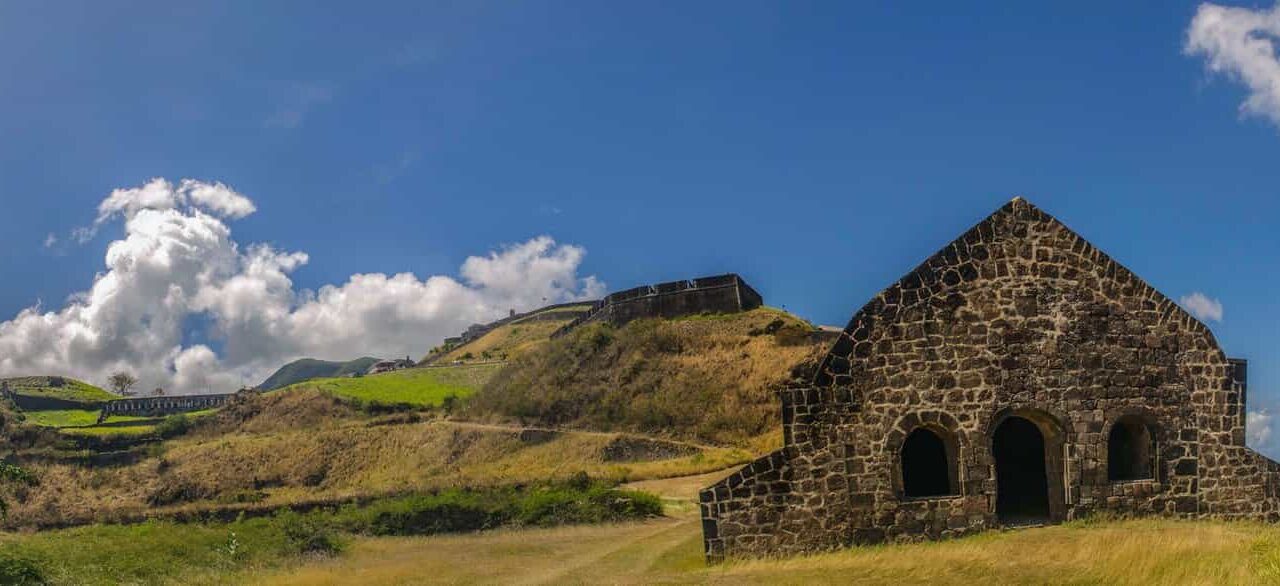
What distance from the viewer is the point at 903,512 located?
44.7 feet

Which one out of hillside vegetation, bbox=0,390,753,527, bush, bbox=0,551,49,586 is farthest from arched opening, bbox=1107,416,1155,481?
hillside vegetation, bbox=0,390,753,527

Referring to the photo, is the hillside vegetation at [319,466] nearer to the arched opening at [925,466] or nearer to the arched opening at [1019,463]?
the arched opening at [925,466]

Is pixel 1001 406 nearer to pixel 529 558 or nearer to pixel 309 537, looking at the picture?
pixel 529 558

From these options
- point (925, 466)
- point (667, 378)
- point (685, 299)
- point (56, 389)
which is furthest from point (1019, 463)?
point (56, 389)

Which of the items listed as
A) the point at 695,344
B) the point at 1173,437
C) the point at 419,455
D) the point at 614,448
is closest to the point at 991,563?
the point at 1173,437

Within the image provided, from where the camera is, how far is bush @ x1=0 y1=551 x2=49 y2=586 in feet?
52.2

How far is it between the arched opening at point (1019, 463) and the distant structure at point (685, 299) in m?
40.7

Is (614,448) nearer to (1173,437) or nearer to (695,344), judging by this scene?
(695,344)

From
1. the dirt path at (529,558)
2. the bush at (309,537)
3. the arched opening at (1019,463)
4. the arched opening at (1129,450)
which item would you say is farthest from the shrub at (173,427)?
the arched opening at (1129,450)

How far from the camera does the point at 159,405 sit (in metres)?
83.5

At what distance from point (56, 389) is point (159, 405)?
15.7 metres

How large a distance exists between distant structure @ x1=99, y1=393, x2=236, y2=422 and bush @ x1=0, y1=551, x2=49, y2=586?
6652 cm

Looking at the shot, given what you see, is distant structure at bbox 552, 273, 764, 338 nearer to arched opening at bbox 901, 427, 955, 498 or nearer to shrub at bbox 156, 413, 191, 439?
shrub at bbox 156, 413, 191, 439

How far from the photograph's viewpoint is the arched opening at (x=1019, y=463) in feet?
53.8
